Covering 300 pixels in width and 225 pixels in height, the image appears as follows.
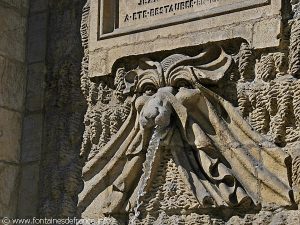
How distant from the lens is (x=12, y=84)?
6.27 meters

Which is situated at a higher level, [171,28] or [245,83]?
[171,28]

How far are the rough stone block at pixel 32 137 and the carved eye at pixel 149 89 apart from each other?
34.0 inches

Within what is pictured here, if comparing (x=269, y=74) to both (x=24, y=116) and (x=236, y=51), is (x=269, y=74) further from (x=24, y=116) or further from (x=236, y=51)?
(x=24, y=116)

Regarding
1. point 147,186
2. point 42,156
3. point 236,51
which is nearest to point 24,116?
point 42,156

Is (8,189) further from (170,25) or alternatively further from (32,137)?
(170,25)

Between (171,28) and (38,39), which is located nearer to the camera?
(171,28)

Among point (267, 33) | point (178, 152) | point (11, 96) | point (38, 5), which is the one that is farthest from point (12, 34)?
point (267, 33)

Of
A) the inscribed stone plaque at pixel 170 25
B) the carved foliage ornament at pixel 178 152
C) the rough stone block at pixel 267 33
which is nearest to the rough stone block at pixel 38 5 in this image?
the inscribed stone plaque at pixel 170 25

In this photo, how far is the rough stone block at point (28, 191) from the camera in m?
6.14

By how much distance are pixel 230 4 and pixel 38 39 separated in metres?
1.49

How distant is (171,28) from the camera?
5.68m

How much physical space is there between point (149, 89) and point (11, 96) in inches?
40.3

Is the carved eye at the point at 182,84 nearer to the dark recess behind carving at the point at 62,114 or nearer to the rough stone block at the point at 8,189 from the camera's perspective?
the dark recess behind carving at the point at 62,114

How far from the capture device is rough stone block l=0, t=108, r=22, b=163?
6156 millimetres
